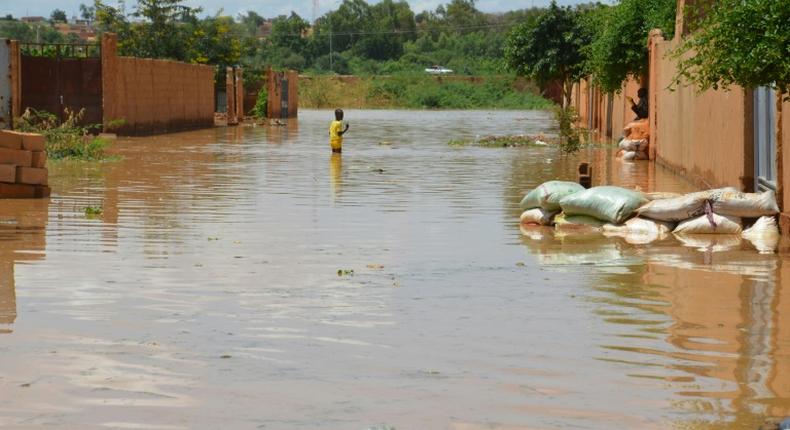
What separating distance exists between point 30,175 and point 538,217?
581 cm

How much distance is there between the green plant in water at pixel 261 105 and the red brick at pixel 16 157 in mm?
39725

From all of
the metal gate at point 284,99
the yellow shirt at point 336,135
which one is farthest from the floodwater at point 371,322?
the metal gate at point 284,99

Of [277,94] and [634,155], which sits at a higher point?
[277,94]

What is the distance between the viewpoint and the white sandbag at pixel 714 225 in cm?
1201

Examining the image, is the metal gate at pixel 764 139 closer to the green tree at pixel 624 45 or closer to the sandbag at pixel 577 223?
the sandbag at pixel 577 223

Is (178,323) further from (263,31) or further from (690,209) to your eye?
(263,31)

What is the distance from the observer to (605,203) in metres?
12.5

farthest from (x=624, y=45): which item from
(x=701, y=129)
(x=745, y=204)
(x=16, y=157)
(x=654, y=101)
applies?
(x=745, y=204)

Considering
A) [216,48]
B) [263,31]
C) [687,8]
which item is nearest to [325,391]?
[687,8]

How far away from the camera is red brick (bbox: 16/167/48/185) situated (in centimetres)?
1493

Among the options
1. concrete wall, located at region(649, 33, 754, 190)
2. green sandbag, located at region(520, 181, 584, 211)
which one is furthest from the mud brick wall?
green sandbag, located at region(520, 181, 584, 211)

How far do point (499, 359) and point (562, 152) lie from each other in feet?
66.7

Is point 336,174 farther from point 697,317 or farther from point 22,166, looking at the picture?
point 697,317

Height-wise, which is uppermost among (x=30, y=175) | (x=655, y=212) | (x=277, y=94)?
(x=277, y=94)
